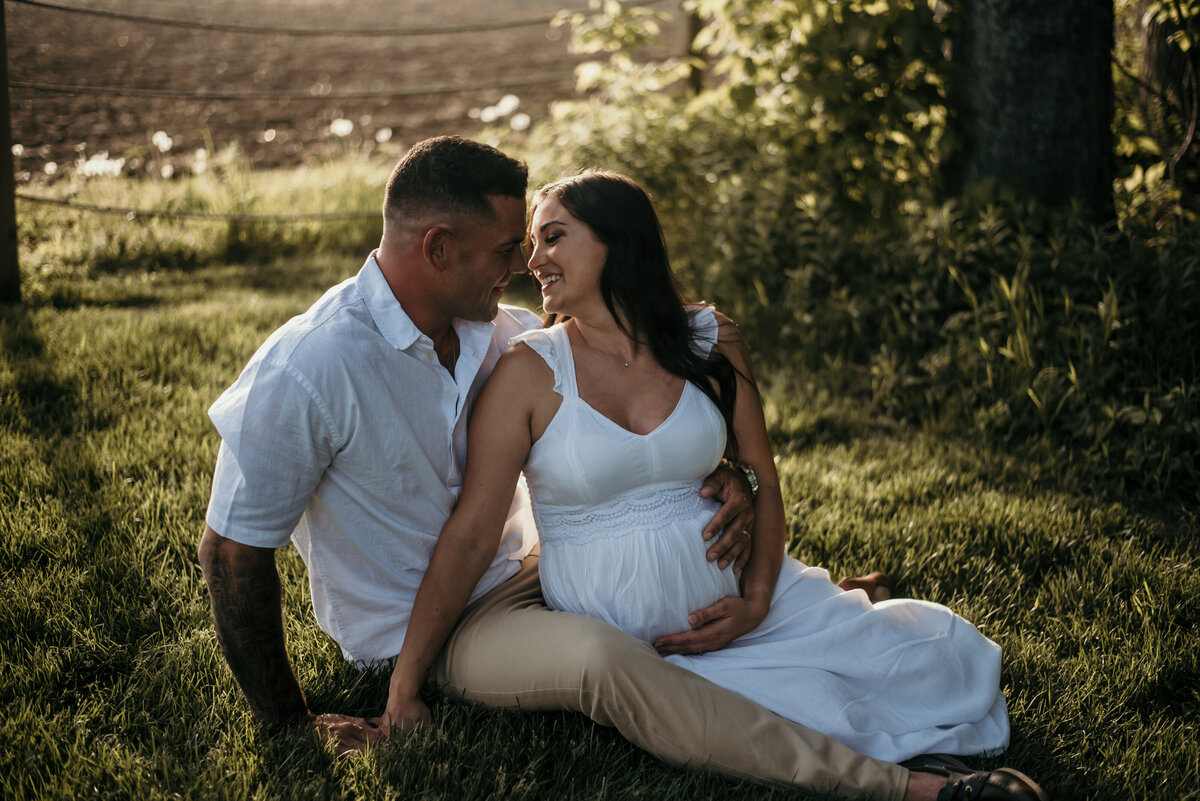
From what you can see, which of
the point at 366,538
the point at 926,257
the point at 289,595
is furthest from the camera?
the point at 926,257

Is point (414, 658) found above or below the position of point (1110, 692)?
above

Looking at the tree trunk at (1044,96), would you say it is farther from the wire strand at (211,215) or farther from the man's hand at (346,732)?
the wire strand at (211,215)

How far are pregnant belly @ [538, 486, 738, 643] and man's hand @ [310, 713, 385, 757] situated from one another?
58cm

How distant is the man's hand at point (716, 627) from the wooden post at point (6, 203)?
464 cm

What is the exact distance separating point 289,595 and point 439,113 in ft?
33.3

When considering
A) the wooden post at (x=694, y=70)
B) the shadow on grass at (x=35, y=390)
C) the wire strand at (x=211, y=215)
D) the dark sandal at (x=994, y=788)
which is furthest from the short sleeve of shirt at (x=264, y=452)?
the wooden post at (x=694, y=70)

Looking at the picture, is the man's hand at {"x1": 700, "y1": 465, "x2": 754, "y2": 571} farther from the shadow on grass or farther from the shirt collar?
the shadow on grass

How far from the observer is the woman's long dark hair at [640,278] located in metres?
2.58

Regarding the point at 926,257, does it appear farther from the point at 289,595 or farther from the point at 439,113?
the point at 439,113

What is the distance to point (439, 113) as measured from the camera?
12172mm

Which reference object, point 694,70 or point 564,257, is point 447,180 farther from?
point 694,70

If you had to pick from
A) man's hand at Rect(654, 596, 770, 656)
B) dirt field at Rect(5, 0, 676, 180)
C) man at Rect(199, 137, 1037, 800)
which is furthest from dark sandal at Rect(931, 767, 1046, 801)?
dirt field at Rect(5, 0, 676, 180)

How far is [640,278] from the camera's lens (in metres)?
2.64

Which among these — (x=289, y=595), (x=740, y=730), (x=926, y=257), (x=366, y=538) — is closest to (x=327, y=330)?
(x=366, y=538)
